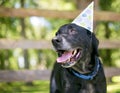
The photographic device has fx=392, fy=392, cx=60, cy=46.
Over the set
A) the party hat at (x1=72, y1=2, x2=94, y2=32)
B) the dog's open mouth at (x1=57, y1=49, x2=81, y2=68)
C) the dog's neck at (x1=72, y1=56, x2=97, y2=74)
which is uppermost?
the party hat at (x1=72, y1=2, x2=94, y2=32)

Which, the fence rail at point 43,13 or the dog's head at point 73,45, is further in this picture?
the fence rail at point 43,13

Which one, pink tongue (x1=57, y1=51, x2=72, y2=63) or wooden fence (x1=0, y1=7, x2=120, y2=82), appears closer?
pink tongue (x1=57, y1=51, x2=72, y2=63)

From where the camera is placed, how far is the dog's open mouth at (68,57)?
12.1 feet

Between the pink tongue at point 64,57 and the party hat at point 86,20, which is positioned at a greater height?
the party hat at point 86,20

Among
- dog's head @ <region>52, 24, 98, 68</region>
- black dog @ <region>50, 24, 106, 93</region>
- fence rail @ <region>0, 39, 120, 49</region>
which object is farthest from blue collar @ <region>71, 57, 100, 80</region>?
fence rail @ <region>0, 39, 120, 49</region>

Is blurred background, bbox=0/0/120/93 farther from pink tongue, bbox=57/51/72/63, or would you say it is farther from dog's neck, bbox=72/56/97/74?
pink tongue, bbox=57/51/72/63

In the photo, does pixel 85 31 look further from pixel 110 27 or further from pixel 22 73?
pixel 110 27

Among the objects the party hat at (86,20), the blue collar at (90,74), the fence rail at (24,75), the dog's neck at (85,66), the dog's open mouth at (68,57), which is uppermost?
the party hat at (86,20)

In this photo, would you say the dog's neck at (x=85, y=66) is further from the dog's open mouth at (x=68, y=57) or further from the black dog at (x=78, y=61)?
the dog's open mouth at (x=68, y=57)

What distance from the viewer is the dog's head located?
3.63 metres

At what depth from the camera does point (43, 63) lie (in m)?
14.5

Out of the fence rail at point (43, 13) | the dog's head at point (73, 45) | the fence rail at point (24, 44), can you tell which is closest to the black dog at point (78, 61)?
the dog's head at point (73, 45)

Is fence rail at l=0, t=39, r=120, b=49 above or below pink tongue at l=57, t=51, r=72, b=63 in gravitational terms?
below

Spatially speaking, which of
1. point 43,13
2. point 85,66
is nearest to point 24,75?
point 43,13
